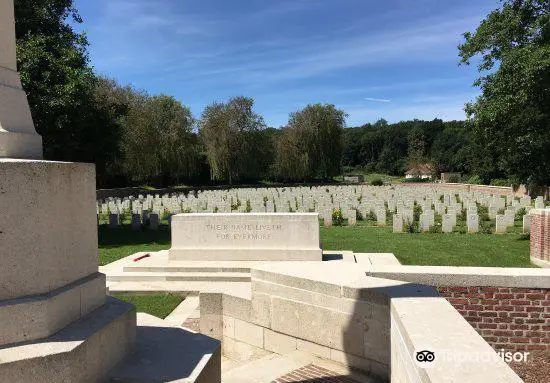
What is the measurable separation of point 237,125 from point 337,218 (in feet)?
81.1

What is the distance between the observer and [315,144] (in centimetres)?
4356

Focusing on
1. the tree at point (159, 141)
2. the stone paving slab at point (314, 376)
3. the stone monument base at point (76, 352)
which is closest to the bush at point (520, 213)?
the stone paving slab at point (314, 376)

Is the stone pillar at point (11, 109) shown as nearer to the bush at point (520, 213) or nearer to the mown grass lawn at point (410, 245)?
the mown grass lawn at point (410, 245)

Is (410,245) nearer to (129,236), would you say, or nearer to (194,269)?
(194,269)

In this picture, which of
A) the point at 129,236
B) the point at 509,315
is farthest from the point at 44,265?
the point at 129,236

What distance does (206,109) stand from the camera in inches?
1599

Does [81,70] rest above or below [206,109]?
below

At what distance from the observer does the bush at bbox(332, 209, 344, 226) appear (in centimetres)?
1688

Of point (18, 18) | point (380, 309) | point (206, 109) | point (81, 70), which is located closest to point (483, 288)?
point (380, 309)

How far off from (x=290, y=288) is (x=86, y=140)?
14286mm

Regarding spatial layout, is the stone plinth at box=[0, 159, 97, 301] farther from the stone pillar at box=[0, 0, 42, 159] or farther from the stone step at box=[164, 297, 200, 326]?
the stone step at box=[164, 297, 200, 326]

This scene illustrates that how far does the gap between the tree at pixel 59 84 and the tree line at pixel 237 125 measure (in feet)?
0.12

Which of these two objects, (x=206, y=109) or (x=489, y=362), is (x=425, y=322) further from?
(x=206, y=109)

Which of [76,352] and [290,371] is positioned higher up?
[76,352]
